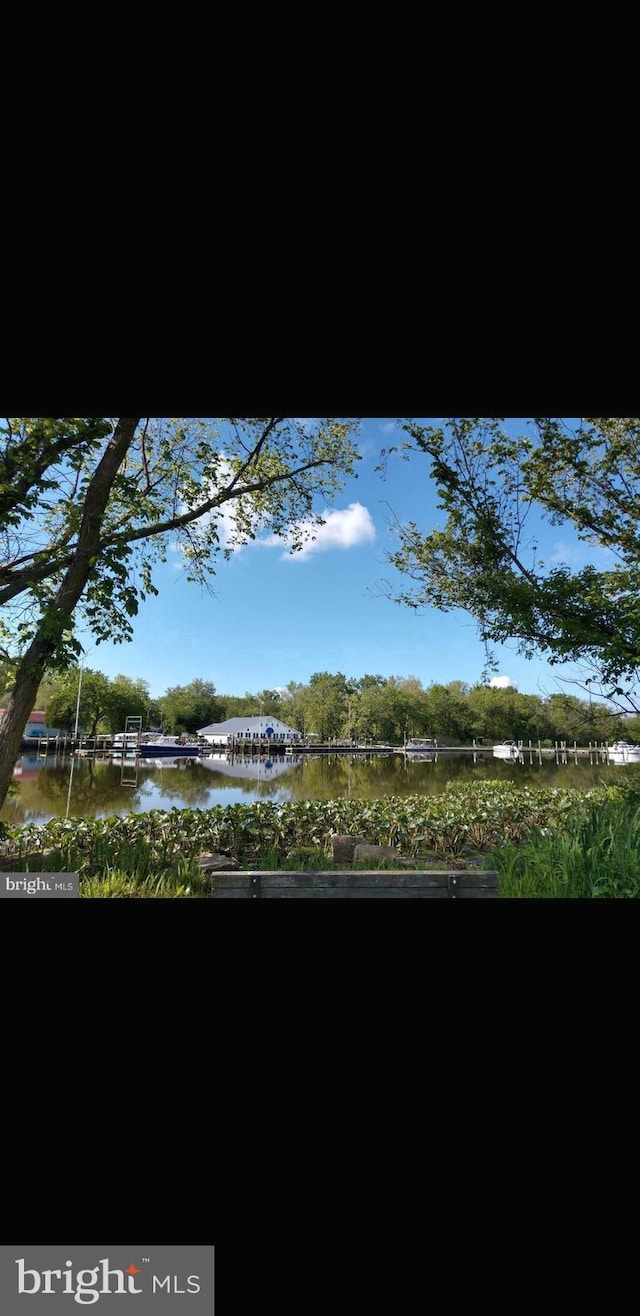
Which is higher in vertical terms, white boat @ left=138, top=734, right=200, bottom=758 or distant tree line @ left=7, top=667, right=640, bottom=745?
distant tree line @ left=7, top=667, right=640, bottom=745

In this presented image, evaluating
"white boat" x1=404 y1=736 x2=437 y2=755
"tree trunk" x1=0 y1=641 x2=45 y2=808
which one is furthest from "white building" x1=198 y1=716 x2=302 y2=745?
"tree trunk" x1=0 y1=641 x2=45 y2=808

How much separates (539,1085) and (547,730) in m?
2.03

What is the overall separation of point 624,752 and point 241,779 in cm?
216

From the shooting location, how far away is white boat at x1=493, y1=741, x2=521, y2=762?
336cm

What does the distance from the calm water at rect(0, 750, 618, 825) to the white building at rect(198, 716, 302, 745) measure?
0.15 metres

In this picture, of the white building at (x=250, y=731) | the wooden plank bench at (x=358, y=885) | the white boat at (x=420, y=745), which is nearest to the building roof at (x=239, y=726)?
the white building at (x=250, y=731)

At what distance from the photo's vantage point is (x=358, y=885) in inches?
67.5

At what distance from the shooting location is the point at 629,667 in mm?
2709

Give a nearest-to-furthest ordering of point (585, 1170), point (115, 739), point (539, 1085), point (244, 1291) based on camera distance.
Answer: point (244, 1291), point (585, 1170), point (539, 1085), point (115, 739)

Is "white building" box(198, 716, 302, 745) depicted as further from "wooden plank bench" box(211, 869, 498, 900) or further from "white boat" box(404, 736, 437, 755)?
"wooden plank bench" box(211, 869, 498, 900)

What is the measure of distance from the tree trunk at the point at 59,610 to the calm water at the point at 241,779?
4.9 inches

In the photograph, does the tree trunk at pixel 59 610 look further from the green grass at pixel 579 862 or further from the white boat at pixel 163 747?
the green grass at pixel 579 862
